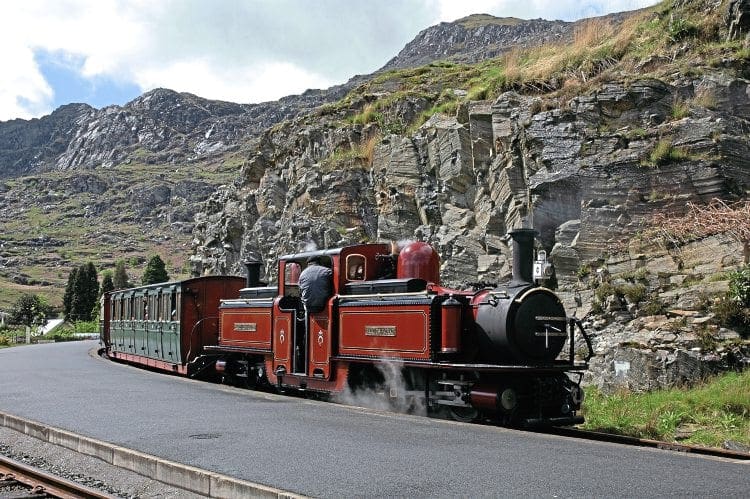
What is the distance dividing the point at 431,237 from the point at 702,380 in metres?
10.3

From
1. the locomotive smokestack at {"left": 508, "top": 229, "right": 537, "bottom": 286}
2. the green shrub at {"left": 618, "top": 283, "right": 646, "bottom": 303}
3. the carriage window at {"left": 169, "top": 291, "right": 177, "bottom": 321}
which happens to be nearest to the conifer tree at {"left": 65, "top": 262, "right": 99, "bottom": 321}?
the carriage window at {"left": 169, "top": 291, "right": 177, "bottom": 321}

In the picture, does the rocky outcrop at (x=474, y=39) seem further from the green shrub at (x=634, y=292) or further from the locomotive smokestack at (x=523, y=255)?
the locomotive smokestack at (x=523, y=255)

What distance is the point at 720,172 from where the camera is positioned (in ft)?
52.7

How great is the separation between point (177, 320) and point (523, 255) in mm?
11464

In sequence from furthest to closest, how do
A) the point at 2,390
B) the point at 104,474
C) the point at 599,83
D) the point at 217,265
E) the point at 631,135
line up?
the point at 217,265 < the point at 599,83 < the point at 631,135 < the point at 2,390 < the point at 104,474

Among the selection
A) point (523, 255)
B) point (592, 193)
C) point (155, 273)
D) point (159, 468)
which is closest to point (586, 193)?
point (592, 193)

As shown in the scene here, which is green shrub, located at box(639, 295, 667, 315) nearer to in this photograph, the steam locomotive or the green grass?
the steam locomotive

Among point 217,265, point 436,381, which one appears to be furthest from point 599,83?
point 217,265

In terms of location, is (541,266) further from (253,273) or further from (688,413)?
(253,273)

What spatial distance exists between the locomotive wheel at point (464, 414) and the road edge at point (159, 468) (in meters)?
5.17

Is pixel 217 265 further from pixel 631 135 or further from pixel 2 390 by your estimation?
pixel 631 135

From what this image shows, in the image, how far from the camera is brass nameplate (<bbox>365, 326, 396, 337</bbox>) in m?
12.0

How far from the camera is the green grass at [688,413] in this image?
1029 cm

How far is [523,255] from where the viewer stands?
1159 centimetres
